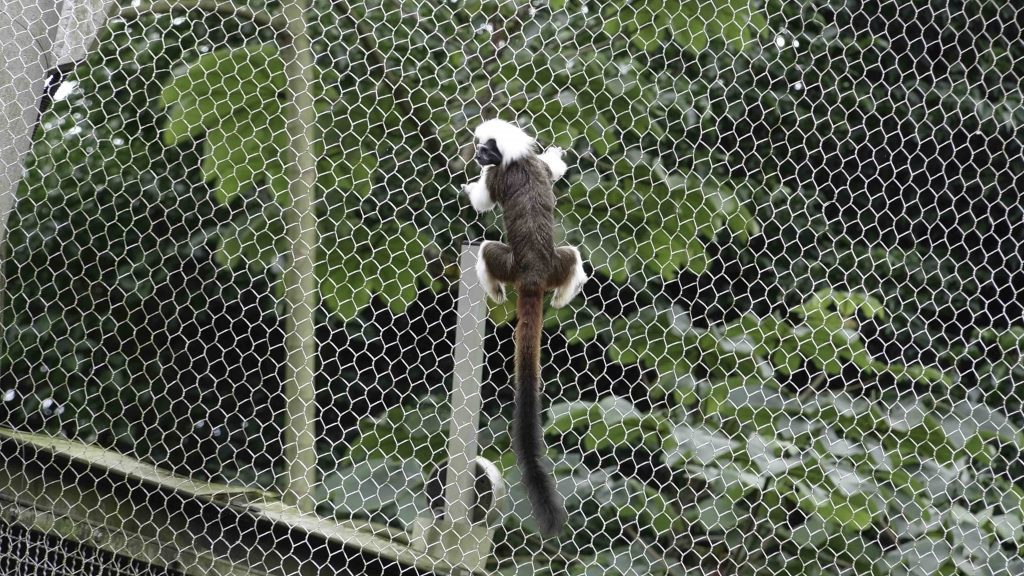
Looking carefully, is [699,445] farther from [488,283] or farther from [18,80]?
[18,80]

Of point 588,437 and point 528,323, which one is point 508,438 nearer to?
point 588,437

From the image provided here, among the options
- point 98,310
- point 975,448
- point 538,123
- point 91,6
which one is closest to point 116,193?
point 98,310

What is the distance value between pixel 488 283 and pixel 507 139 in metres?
0.24

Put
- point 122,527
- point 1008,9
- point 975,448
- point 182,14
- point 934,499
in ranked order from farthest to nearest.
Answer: point 1008,9 < point 182,14 < point 934,499 < point 975,448 < point 122,527

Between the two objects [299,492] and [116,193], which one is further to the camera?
[116,193]

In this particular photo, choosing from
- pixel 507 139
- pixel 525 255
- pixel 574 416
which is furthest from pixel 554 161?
pixel 574 416

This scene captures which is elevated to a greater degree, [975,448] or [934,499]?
[975,448]

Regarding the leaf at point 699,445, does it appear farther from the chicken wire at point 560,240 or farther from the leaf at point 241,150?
the leaf at point 241,150

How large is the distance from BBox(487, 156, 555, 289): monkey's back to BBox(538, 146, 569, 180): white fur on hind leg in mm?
14

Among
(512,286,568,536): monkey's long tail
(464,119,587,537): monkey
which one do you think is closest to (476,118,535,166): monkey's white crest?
(464,119,587,537): monkey

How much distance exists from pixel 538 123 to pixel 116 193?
0.81 m

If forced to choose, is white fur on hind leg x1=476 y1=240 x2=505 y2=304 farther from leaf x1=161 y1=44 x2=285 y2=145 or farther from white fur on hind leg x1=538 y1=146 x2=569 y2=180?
leaf x1=161 y1=44 x2=285 y2=145

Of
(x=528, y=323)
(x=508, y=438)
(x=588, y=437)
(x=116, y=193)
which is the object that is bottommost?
(x=508, y=438)

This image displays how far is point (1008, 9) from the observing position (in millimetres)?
2273
